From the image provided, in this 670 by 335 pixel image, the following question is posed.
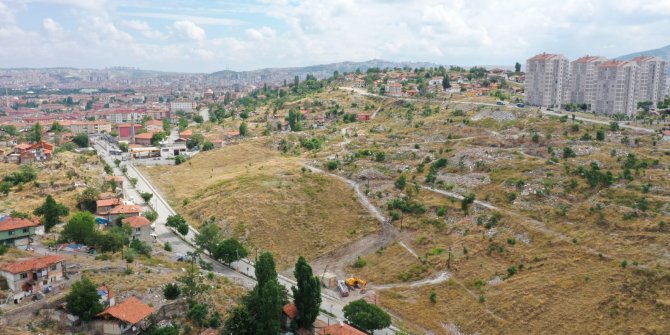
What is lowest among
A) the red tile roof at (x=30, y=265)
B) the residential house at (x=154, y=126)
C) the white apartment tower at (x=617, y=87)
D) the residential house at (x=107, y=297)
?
the residential house at (x=107, y=297)

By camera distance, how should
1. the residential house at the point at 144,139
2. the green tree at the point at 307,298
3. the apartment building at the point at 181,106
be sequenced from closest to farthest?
the green tree at the point at 307,298, the residential house at the point at 144,139, the apartment building at the point at 181,106

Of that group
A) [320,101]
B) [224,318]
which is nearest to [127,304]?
[224,318]

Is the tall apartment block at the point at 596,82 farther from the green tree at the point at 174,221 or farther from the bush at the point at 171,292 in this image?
the bush at the point at 171,292

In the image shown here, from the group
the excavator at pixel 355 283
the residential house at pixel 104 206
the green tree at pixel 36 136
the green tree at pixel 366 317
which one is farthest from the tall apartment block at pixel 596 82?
the green tree at pixel 36 136

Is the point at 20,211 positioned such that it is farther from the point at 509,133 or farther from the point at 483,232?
the point at 509,133

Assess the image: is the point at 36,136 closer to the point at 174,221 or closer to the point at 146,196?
Answer: the point at 146,196

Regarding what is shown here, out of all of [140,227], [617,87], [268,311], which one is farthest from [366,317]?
[617,87]
